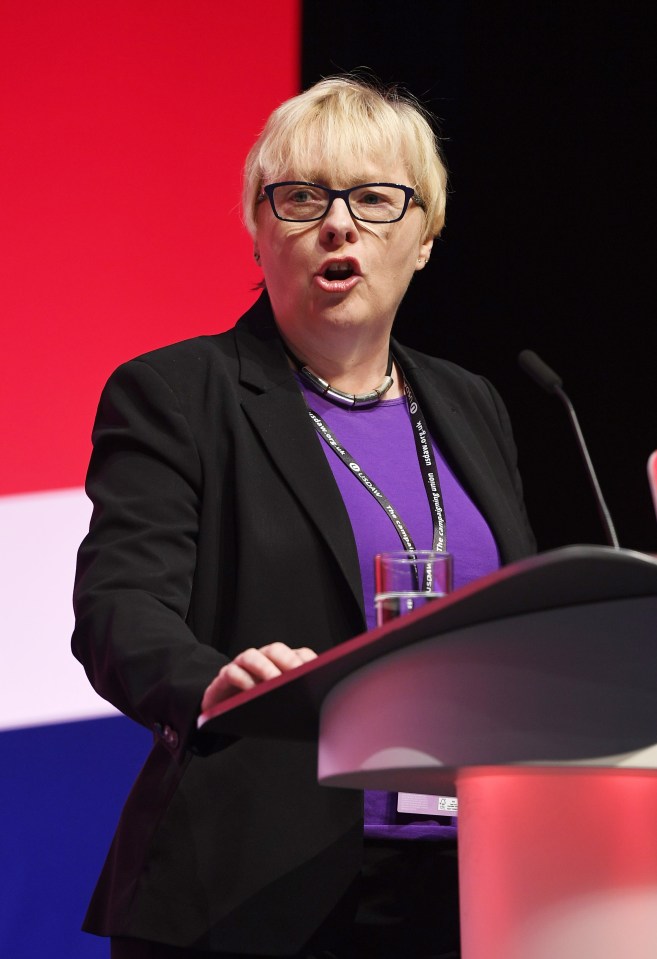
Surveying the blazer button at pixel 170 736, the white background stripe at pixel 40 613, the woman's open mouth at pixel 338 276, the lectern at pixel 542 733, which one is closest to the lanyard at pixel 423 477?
the woman's open mouth at pixel 338 276

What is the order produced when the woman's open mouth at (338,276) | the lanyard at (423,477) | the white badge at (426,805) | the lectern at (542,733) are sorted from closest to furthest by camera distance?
the lectern at (542,733)
the white badge at (426,805)
the lanyard at (423,477)
the woman's open mouth at (338,276)

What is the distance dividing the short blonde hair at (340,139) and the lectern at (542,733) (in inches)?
45.4

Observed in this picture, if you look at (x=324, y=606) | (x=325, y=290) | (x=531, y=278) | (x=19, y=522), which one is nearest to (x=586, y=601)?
(x=324, y=606)

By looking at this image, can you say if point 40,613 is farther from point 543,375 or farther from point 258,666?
point 258,666

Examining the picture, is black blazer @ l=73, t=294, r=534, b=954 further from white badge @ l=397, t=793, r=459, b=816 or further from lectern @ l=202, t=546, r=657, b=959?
lectern @ l=202, t=546, r=657, b=959

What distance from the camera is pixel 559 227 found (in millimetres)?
3223

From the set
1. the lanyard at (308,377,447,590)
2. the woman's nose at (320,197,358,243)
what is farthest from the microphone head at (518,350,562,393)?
the woman's nose at (320,197,358,243)

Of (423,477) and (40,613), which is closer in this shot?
(423,477)

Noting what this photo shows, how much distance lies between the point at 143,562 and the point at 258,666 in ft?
1.61

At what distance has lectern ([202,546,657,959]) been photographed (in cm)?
87

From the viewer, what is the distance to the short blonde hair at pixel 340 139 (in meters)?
1.88

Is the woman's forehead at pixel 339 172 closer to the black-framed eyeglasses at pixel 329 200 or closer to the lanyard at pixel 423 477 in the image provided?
the black-framed eyeglasses at pixel 329 200

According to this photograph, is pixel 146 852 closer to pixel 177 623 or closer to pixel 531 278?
pixel 177 623

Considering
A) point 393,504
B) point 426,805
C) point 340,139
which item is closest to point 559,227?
point 340,139
